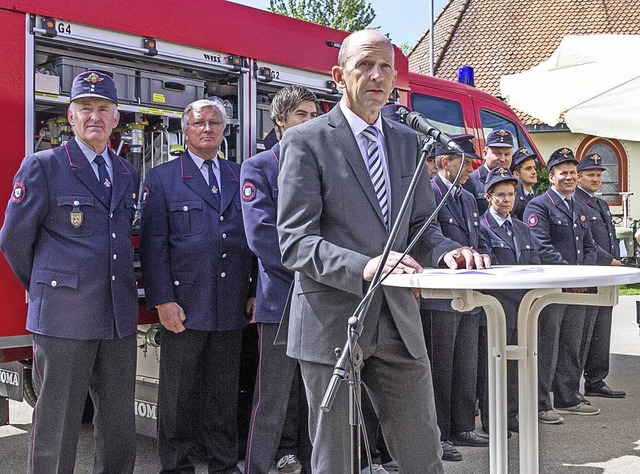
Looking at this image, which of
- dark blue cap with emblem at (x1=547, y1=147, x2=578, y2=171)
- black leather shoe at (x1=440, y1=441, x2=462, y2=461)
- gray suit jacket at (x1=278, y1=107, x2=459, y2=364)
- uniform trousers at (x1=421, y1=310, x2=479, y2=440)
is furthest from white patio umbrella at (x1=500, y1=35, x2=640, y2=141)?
gray suit jacket at (x1=278, y1=107, x2=459, y2=364)

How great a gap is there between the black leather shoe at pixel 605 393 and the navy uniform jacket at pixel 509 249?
1.67 metres

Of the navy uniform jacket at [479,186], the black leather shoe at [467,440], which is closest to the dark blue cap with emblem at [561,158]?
the navy uniform jacket at [479,186]

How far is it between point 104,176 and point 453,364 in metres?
2.44

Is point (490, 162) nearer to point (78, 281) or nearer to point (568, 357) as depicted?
point (568, 357)

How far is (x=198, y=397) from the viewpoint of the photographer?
4141 millimetres

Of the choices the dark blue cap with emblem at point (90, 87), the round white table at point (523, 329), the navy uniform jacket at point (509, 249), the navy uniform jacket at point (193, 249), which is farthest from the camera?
the navy uniform jacket at point (509, 249)

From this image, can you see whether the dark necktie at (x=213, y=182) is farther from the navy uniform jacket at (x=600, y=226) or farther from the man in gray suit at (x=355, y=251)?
the navy uniform jacket at (x=600, y=226)

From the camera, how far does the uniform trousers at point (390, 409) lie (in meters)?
2.53

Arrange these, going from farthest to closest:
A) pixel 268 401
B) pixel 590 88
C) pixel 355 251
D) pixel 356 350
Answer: pixel 590 88 → pixel 268 401 → pixel 355 251 → pixel 356 350

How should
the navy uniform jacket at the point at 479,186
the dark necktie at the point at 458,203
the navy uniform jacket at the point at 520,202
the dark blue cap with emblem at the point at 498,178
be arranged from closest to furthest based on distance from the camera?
the dark necktie at the point at 458,203, the dark blue cap with emblem at the point at 498,178, the navy uniform jacket at the point at 479,186, the navy uniform jacket at the point at 520,202

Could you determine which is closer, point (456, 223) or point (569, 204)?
point (456, 223)

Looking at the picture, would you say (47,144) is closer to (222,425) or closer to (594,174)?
(222,425)

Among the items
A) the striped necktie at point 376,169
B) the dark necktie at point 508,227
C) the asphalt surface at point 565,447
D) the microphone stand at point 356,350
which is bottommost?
the asphalt surface at point 565,447

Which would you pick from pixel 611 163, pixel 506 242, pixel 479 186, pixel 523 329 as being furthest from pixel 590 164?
pixel 611 163
